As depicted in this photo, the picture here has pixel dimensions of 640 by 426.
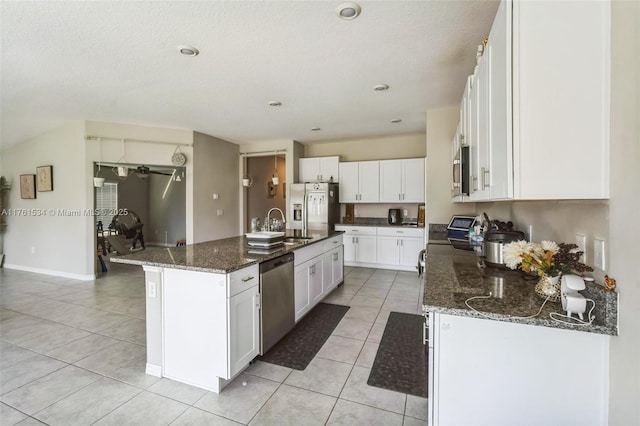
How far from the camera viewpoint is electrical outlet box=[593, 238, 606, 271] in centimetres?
114

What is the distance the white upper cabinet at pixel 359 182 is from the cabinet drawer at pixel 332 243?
6.10 ft

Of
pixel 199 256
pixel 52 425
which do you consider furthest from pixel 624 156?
pixel 52 425

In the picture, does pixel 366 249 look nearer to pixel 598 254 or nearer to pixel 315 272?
pixel 315 272

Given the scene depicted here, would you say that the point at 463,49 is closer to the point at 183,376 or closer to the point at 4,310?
the point at 183,376

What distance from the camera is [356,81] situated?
3162 millimetres

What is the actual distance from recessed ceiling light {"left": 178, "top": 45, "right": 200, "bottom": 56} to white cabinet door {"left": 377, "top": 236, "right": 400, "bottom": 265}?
163 inches

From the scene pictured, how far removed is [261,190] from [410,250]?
402 centimetres

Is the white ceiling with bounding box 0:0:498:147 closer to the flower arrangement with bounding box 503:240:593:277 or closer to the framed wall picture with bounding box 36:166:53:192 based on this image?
the framed wall picture with bounding box 36:166:53:192

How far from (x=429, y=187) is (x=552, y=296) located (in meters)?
3.17

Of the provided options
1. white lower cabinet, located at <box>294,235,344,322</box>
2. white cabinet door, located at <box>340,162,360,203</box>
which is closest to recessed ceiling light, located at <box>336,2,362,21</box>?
white lower cabinet, located at <box>294,235,344,322</box>

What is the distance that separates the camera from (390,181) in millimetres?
5520

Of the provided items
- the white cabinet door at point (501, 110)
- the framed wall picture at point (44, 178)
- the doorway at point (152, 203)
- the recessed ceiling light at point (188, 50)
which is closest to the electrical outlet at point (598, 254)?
the white cabinet door at point (501, 110)

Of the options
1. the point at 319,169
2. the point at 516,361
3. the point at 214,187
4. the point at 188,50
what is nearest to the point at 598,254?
the point at 516,361

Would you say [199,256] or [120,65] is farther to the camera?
[120,65]
